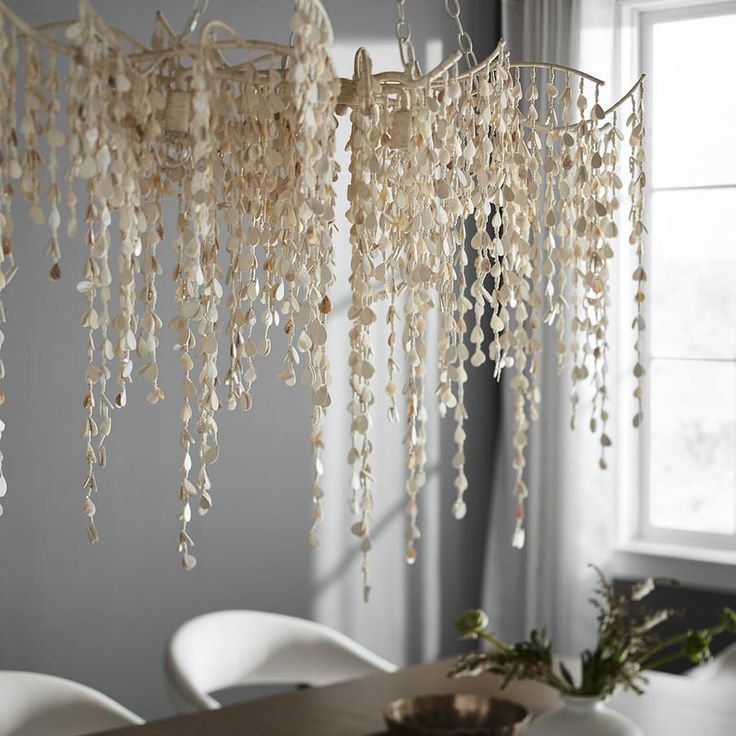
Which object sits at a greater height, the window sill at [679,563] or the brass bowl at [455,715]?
the brass bowl at [455,715]

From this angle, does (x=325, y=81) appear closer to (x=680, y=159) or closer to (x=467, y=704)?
(x=467, y=704)

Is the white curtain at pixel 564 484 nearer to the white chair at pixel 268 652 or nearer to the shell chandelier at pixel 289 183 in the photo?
the white chair at pixel 268 652

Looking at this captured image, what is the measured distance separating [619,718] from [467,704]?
0.83 ft

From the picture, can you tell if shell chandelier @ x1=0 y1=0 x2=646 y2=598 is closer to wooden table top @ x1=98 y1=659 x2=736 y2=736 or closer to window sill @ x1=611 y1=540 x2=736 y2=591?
wooden table top @ x1=98 y1=659 x2=736 y2=736

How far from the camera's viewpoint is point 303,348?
5.33 feet

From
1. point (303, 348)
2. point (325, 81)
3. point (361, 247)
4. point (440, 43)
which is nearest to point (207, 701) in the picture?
point (303, 348)

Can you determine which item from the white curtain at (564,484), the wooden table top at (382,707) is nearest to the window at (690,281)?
the white curtain at (564,484)

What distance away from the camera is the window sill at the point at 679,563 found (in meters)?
3.71

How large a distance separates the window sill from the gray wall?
617mm

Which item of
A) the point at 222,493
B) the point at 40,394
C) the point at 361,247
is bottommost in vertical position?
the point at 222,493

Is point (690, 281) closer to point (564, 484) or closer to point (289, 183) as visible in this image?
point (564, 484)

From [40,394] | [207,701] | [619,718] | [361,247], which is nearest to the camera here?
[361,247]

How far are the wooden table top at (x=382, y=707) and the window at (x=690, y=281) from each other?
157 cm

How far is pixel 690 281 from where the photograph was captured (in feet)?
12.9
